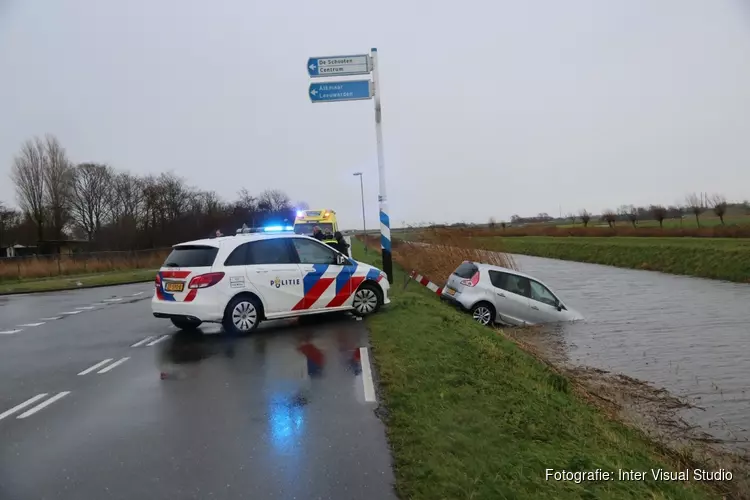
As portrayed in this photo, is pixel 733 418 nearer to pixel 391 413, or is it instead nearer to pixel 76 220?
pixel 391 413

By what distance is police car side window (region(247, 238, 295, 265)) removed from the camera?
10484mm

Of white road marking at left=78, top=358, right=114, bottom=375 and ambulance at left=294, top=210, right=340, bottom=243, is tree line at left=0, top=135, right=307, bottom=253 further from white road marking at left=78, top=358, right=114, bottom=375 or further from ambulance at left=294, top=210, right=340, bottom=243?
white road marking at left=78, top=358, right=114, bottom=375

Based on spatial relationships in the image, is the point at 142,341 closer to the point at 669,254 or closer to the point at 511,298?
the point at 511,298

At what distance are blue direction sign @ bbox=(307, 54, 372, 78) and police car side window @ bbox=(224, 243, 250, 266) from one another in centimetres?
617

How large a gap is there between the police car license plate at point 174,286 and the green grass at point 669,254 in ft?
41.1

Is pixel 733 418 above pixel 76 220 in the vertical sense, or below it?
below

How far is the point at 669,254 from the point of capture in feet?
101

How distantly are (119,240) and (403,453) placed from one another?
5728 cm

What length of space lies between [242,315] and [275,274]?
93 centimetres

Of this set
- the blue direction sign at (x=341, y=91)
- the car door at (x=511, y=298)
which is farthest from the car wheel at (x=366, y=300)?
the blue direction sign at (x=341, y=91)

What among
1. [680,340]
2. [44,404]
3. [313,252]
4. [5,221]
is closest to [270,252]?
[313,252]

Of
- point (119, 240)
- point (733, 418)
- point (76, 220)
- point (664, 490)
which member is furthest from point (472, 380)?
point (76, 220)

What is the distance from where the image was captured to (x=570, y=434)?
4.98 meters

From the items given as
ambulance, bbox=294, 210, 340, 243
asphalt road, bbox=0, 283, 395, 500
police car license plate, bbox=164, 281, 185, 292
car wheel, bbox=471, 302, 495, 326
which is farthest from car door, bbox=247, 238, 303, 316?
ambulance, bbox=294, 210, 340, 243
